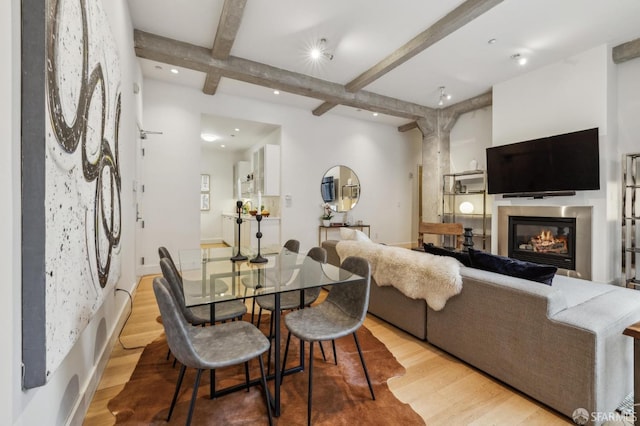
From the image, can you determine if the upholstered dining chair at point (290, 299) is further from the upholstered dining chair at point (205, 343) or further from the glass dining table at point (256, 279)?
the upholstered dining chair at point (205, 343)

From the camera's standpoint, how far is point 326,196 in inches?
243

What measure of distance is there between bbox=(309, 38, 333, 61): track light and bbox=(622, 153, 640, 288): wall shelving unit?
13.1 ft

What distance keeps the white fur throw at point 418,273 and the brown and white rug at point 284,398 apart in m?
0.54

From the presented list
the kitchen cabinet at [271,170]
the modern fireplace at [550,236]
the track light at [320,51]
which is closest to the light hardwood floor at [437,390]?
the modern fireplace at [550,236]

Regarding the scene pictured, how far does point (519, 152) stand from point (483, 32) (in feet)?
6.48

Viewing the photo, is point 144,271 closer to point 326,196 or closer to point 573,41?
point 326,196

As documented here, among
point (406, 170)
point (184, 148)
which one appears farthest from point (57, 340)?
point (406, 170)

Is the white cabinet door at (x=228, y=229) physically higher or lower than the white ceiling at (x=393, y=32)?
lower

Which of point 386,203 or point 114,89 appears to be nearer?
point 114,89

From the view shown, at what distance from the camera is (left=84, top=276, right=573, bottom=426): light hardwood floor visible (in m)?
1.55

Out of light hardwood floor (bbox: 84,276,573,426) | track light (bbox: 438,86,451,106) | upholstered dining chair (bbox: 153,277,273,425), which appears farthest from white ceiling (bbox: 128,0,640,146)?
light hardwood floor (bbox: 84,276,573,426)

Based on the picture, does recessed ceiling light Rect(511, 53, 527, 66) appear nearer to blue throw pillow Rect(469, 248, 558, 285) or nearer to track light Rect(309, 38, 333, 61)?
track light Rect(309, 38, 333, 61)

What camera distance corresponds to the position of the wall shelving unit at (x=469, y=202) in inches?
213

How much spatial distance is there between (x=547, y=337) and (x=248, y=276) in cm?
178
